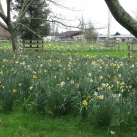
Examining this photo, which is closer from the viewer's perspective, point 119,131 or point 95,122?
point 119,131

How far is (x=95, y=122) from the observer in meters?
2.43

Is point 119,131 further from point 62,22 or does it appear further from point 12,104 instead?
point 62,22

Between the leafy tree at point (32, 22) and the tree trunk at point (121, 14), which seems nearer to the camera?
the tree trunk at point (121, 14)

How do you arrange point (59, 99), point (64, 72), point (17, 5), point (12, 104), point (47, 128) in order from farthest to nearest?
point (17, 5) → point (64, 72) → point (12, 104) → point (59, 99) → point (47, 128)

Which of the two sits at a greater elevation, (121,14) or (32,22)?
(32,22)

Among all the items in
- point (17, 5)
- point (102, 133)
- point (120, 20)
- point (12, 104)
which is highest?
point (17, 5)

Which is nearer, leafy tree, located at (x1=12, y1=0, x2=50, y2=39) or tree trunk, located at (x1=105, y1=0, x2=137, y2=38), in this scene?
tree trunk, located at (x1=105, y1=0, x2=137, y2=38)

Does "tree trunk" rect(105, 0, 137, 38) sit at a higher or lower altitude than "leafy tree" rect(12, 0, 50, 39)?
lower

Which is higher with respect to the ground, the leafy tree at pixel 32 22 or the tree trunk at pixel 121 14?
the leafy tree at pixel 32 22

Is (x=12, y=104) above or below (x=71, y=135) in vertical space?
above

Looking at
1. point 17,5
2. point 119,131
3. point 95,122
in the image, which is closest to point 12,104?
point 95,122

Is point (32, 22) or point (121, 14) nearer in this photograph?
point (121, 14)

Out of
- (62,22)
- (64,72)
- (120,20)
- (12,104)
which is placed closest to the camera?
(120,20)

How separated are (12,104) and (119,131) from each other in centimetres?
197
